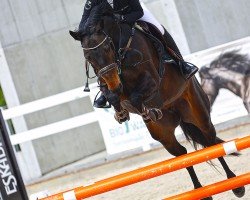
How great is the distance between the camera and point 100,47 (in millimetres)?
4688

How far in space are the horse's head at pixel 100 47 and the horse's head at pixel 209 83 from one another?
4.58 metres

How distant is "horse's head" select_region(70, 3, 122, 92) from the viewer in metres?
4.64

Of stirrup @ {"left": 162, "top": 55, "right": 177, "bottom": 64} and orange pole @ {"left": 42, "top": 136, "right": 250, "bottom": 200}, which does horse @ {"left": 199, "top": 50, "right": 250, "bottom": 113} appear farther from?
orange pole @ {"left": 42, "top": 136, "right": 250, "bottom": 200}

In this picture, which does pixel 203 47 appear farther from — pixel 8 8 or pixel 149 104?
pixel 149 104

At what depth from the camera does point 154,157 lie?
954 centimetres

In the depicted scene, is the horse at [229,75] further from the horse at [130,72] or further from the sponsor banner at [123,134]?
the horse at [130,72]

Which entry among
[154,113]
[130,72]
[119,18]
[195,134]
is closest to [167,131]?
[195,134]

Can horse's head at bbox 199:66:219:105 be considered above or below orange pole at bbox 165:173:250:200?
above

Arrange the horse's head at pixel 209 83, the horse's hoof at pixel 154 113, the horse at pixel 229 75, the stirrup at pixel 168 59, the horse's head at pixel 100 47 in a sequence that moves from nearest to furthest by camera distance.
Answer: the horse's head at pixel 100 47 < the horse's hoof at pixel 154 113 < the stirrup at pixel 168 59 < the horse at pixel 229 75 < the horse's head at pixel 209 83

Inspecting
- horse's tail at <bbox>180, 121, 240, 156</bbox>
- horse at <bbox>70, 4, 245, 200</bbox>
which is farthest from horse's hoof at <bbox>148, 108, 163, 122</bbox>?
horse's tail at <bbox>180, 121, 240, 156</bbox>

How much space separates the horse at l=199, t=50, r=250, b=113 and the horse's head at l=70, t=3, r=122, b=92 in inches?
180

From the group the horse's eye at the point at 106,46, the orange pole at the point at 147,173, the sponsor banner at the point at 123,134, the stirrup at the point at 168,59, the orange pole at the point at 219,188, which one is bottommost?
the sponsor banner at the point at 123,134

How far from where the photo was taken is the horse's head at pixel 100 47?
464 cm

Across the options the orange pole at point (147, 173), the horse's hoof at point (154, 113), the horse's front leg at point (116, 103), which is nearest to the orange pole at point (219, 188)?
the orange pole at point (147, 173)
